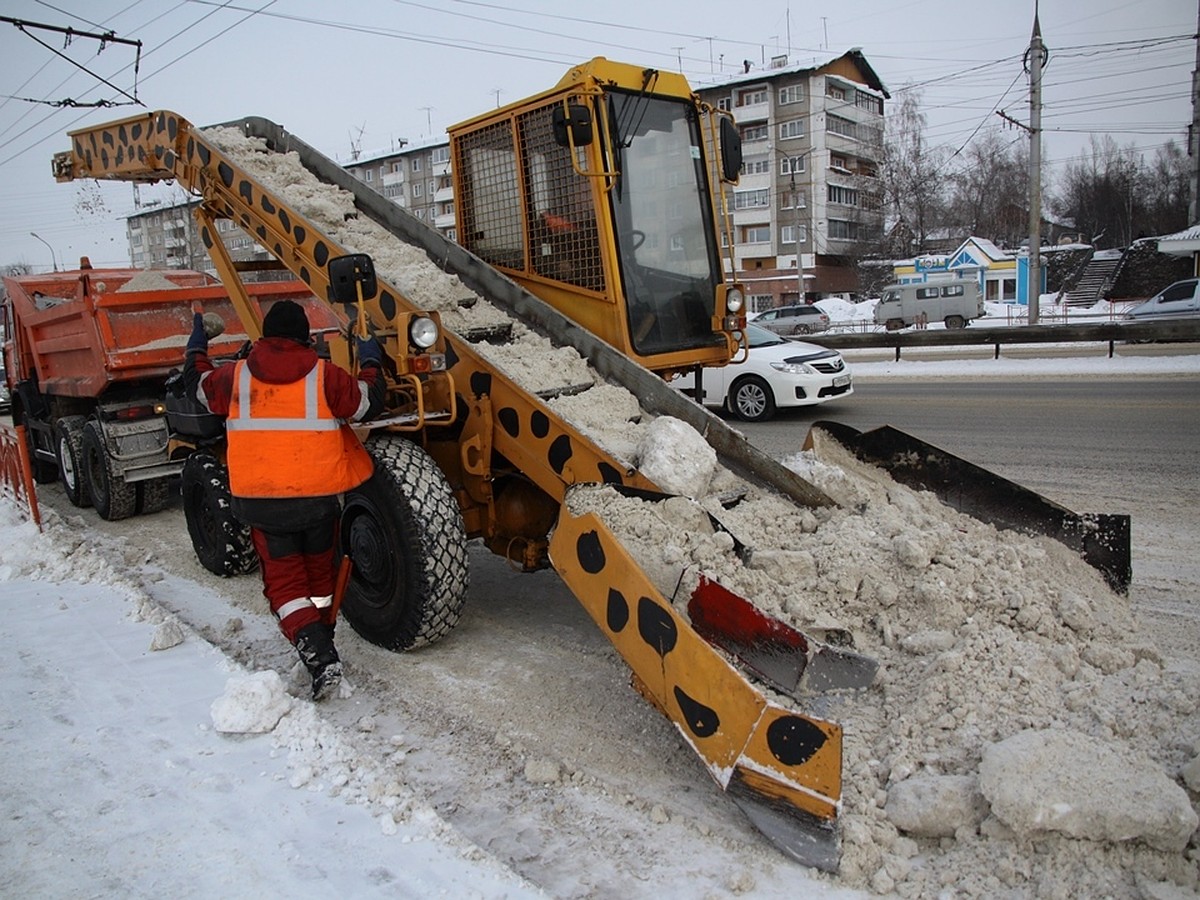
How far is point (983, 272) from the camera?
42.8 m

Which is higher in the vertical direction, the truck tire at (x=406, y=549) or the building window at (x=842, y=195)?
the building window at (x=842, y=195)

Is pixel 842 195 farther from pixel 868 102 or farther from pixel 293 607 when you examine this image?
pixel 293 607

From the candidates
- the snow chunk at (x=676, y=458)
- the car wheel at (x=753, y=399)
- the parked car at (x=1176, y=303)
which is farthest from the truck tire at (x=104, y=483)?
the parked car at (x=1176, y=303)

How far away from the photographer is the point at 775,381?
12.4m

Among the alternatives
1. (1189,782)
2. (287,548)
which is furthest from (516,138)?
(1189,782)

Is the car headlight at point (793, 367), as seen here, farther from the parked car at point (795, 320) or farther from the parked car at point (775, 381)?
the parked car at point (795, 320)

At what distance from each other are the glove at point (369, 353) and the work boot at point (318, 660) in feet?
4.20

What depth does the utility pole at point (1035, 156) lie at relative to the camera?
23.1 m

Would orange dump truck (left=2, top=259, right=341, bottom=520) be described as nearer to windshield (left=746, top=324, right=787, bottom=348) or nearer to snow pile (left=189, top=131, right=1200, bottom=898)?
snow pile (left=189, top=131, right=1200, bottom=898)

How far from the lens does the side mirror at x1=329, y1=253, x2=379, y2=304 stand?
4418 millimetres

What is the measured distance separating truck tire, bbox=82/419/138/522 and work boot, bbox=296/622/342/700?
183 inches

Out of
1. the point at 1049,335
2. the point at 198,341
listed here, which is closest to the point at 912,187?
the point at 1049,335

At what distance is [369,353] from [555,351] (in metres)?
1.19

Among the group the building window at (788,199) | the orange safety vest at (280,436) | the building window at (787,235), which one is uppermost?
the building window at (788,199)
